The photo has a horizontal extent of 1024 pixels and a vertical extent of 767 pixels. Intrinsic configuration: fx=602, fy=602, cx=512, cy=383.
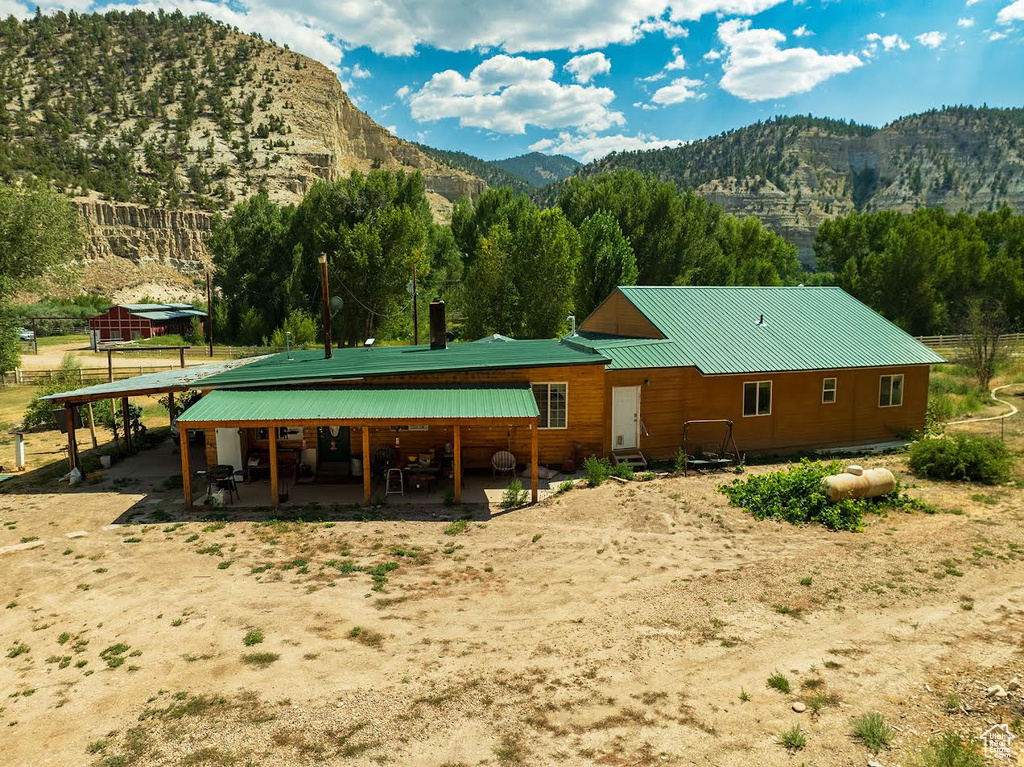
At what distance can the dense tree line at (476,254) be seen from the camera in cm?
3459

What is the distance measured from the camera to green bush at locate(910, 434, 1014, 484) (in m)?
15.0

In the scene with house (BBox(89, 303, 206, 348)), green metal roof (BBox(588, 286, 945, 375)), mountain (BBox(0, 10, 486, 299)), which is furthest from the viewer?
mountain (BBox(0, 10, 486, 299))

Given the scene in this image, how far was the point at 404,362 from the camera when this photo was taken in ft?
56.0

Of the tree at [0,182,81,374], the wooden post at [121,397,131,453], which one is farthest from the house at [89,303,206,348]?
the wooden post at [121,397,131,453]

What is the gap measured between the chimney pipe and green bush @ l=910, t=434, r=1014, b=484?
14.2 metres

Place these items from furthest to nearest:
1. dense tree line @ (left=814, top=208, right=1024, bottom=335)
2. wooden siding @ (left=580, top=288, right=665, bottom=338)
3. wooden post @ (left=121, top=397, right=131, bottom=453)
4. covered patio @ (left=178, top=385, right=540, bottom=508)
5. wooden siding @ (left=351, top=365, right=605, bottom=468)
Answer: dense tree line @ (left=814, top=208, right=1024, bottom=335)
wooden siding @ (left=580, top=288, right=665, bottom=338)
wooden post @ (left=121, top=397, right=131, bottom=453)
wooden siding @ (left=351, top=365, right=605, bottom=468)
covered patio @ (left=178, top=385, right=540, bottom=508)

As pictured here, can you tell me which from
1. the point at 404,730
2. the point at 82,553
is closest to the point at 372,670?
the point at 404,730

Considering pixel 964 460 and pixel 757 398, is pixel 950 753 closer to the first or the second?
pixel 964 460

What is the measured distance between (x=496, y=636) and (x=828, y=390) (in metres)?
15.1

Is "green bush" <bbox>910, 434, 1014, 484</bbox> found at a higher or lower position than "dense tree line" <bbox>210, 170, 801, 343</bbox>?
lower

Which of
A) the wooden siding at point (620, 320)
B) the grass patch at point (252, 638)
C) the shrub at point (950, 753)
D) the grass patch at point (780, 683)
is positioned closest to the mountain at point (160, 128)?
the wooden siding at point (620, 320)

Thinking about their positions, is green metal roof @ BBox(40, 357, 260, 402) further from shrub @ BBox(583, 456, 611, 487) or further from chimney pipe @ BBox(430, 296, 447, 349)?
shrub @ BBox(583, 456, 611, 487)

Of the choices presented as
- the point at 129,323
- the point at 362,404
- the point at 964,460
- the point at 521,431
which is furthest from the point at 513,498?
the point at 129,323

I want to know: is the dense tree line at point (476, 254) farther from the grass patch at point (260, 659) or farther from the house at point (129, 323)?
the grass patch at point (260, 659)
